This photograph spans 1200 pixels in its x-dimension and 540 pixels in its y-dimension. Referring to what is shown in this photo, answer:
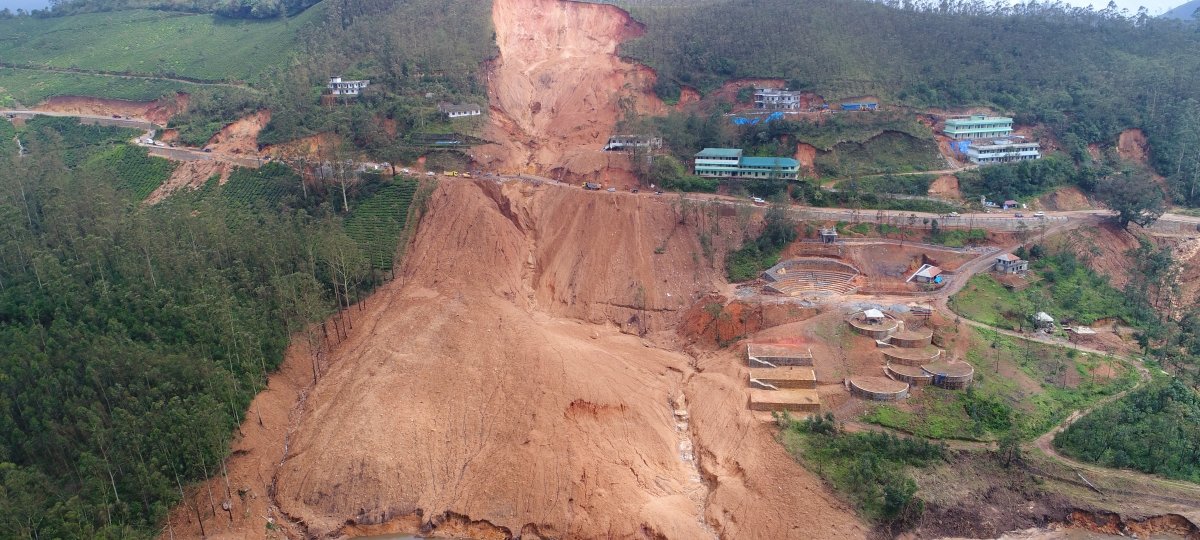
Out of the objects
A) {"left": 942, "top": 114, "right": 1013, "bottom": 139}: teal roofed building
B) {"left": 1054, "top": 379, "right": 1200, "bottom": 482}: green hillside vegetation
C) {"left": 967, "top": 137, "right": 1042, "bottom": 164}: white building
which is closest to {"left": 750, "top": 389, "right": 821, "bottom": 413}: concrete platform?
{"left": 1054, "top": 379, "right": 1200, "bottom": 482}: green hillside vegetation

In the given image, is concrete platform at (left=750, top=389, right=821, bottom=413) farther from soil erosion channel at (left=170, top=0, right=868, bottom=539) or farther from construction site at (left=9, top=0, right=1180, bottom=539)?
soil erosion channel at (left=170, top=0, right=868, bottom=539)

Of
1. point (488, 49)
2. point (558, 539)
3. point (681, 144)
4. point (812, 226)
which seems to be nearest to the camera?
point (558, 539)

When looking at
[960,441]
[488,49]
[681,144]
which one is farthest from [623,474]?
[488,49]

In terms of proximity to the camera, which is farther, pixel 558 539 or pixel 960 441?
pixel 960 441

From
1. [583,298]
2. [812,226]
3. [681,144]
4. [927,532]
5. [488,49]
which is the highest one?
[488,49]

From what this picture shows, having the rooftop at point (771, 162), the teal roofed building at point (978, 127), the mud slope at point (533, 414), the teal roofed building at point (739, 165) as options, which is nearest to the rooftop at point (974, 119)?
the teal roofed building at point (978, 127)

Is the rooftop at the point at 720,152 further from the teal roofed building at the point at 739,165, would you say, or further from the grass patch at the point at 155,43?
the grass patch at the point at 155,43

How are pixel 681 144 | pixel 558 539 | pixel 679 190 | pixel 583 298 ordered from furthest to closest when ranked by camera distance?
pixel 681 144 → pixel 679 190 → pixel 583 298 → pixel 558 539

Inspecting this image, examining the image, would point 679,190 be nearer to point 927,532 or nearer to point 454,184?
point 454,184
